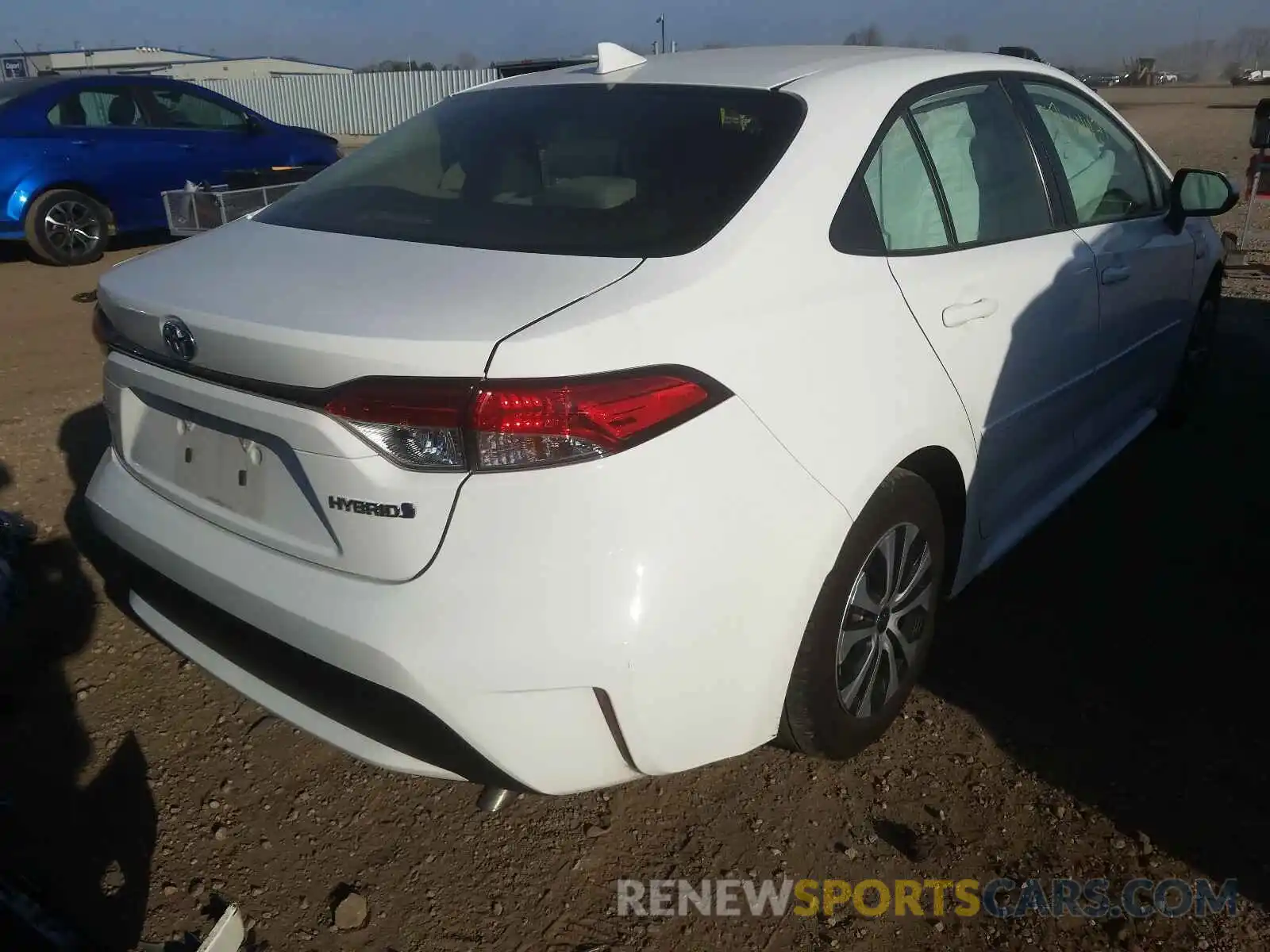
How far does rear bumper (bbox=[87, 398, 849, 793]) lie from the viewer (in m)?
1.64

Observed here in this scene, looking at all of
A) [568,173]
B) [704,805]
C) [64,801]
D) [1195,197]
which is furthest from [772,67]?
[64,801]

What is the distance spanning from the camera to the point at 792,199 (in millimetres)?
2061

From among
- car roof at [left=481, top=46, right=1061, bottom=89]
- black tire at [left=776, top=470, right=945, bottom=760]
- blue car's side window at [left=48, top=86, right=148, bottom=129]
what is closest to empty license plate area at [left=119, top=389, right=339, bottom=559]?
black tire at [left=776, top=470, right=945, bottom=760]

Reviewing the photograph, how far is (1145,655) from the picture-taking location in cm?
288

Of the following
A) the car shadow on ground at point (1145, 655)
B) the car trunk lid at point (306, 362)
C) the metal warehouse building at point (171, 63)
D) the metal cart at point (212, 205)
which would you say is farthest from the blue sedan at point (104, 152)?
the metal warehouse building at point (171, 63)

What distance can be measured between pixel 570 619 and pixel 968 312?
1317 mm

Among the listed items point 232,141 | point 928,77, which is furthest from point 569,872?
point 232,141

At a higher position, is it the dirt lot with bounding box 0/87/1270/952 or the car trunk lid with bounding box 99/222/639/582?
the car trunk lid with bounding box 99/222/639/582

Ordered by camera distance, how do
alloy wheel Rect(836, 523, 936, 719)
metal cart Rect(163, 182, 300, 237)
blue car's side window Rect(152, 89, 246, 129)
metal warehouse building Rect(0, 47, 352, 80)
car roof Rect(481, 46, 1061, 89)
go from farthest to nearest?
metal warehouse building Rect(0, 47, 352, 80), blue car's side window Rect(152, 89, 246, 129), metal cart Rect(163, 182, 300, 237), car roof Rect(481, 46, 1061, 89), alloy wheel Rect(836, 523, 936, 719)

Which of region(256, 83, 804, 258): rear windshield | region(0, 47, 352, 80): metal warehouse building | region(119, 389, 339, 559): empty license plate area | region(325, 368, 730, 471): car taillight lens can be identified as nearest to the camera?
region(325, 368, 730, 471): car taillight lens

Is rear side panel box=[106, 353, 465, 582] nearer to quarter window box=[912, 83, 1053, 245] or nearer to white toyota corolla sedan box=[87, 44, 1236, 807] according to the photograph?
white toyota corolla sedan box=[87, 44, 1236, 807]

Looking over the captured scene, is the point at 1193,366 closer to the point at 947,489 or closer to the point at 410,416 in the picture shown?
the point at 947,489

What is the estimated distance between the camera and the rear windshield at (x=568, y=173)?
2029 mm

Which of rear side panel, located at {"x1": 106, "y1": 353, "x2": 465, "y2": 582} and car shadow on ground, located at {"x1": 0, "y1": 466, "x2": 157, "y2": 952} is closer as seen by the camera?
rear side panel, located at {"x1": 106, "y1": 353, "x2": 465, "y2": 582}
